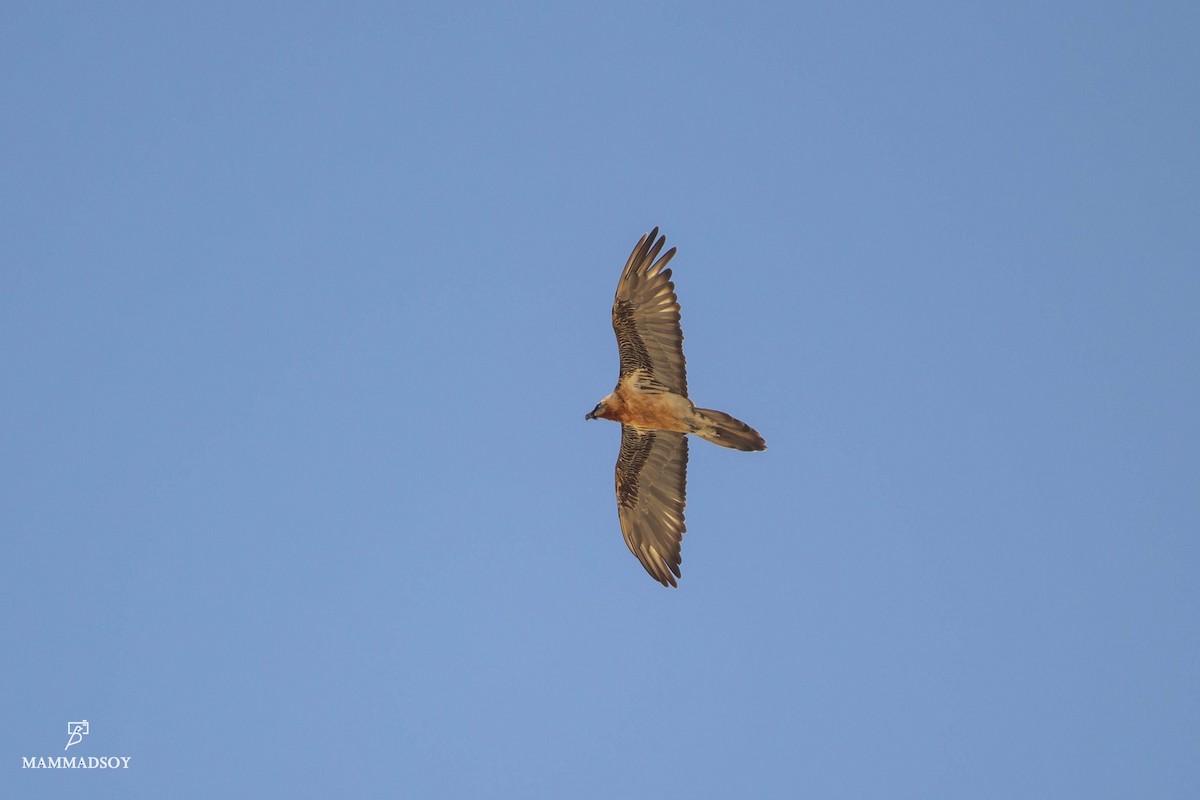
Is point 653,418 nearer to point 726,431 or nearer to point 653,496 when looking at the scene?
point 726,431

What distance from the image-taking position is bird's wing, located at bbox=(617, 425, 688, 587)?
78.1ft

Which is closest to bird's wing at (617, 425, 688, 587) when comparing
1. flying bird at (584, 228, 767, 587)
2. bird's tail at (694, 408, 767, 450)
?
flying bird at (584, 228, 767, 587)

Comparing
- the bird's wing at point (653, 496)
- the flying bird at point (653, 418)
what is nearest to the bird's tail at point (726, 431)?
the flying bird at point (653, 418)

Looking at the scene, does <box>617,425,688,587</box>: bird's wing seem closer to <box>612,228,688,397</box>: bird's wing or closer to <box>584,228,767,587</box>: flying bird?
<box>584,228,767,587</box>: flying bird

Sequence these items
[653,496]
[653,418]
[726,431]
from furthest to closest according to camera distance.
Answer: [653,496] → [653,418] → [726,431]

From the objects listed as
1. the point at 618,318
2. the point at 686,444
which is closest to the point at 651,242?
the point at 618,318

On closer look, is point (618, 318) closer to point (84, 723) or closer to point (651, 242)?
point (651, 242)

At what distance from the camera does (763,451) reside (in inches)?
853

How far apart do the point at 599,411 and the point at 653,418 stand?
1.01 m

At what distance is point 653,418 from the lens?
22.8m

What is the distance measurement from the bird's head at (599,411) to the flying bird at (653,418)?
0.06ft

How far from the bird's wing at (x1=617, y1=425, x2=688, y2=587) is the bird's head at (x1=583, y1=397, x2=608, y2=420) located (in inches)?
27.2

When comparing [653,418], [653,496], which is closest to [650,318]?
[653,418]

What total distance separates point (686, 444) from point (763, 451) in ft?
7.83
